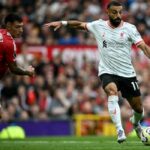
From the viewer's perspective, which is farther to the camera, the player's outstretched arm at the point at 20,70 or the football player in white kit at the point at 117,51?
the football player in white kit at the point at 117,51

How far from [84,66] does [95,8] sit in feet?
11.8

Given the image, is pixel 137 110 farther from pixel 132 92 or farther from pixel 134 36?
pixel 134 36

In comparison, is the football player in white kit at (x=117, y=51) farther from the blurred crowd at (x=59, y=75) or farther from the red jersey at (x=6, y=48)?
the blurred crowd at (x=59, y=75)

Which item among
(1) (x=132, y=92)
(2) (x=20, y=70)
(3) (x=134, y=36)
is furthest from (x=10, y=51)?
(1) (x=132, y=92)

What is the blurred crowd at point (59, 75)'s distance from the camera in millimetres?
A: 22609

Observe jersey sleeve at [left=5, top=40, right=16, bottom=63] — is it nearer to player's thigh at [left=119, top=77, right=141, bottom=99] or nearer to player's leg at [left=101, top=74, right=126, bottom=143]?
player's leg at [left=101, top=74, right=126, bottom=143]

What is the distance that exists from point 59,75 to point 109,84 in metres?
9.29

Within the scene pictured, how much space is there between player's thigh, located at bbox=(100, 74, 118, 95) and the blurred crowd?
7116 millimetres

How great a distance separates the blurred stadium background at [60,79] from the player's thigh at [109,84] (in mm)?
6604

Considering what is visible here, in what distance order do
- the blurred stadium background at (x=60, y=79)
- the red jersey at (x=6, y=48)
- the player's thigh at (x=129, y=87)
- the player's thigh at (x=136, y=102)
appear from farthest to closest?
the blurred stadium background at (x=60, y=79) → the player's thigh at (x=136, y=102) → the player's thigh at (x=129, y=87) → the red jersey at (x=6, y=48)

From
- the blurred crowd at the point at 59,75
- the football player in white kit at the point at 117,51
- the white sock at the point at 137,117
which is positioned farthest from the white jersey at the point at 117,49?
the blurred crowd at the point at 59,75

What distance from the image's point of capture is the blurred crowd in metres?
22.6

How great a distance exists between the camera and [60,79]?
78.1 ft

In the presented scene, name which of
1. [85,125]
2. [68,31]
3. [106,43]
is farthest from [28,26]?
[106,43]
